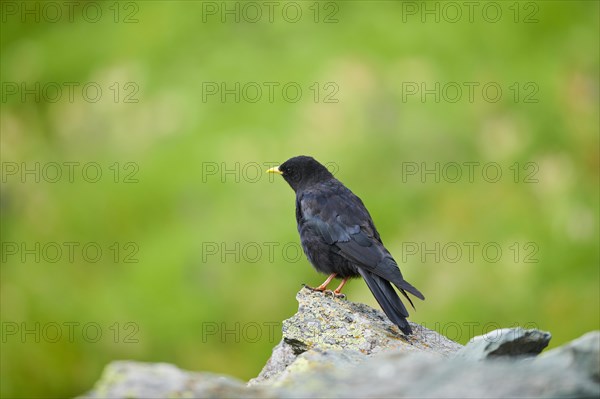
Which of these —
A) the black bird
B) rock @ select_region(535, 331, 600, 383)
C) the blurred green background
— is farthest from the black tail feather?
the blurred green background

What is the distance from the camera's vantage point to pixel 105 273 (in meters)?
22.5

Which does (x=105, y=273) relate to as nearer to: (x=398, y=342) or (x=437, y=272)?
(x=437, y=272)

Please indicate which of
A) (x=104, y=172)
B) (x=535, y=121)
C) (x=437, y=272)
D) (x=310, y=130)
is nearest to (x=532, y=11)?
(x=535, y=121)

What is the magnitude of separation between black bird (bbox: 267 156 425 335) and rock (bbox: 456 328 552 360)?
253cm

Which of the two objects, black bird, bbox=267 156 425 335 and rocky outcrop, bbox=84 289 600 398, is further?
black bird, bbox=267 156 425 335

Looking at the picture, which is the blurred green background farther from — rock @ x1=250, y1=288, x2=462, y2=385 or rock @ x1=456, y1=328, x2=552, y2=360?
rock @ x1=456, y1=328, x2=552, y2=360

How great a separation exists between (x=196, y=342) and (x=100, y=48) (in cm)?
1195

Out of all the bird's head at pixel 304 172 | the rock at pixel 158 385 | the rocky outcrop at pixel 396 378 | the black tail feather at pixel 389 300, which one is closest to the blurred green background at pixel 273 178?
the bird's head at pixel 304 172

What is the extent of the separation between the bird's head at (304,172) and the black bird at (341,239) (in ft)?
0.06

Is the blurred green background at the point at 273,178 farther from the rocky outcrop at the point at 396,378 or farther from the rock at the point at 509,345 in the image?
the rocky outcrop at the point at 396,378

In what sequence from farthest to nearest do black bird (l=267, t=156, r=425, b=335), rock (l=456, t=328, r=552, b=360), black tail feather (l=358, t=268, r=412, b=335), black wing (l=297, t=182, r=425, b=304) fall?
black wing (l=297, t=182, r=425, b=304) < black bird (l=267, t=156, r=425, b=335) < black tail feather (l=358, t=268, r=412, b=335) < rock (l=456, t=328, r=552, b=360)

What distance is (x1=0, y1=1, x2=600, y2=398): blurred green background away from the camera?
65.6 feet

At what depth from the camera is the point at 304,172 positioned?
1261 centimetres

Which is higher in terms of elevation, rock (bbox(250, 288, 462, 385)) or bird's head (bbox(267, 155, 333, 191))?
bird's head (bbox(267, 155, 333, 191))
